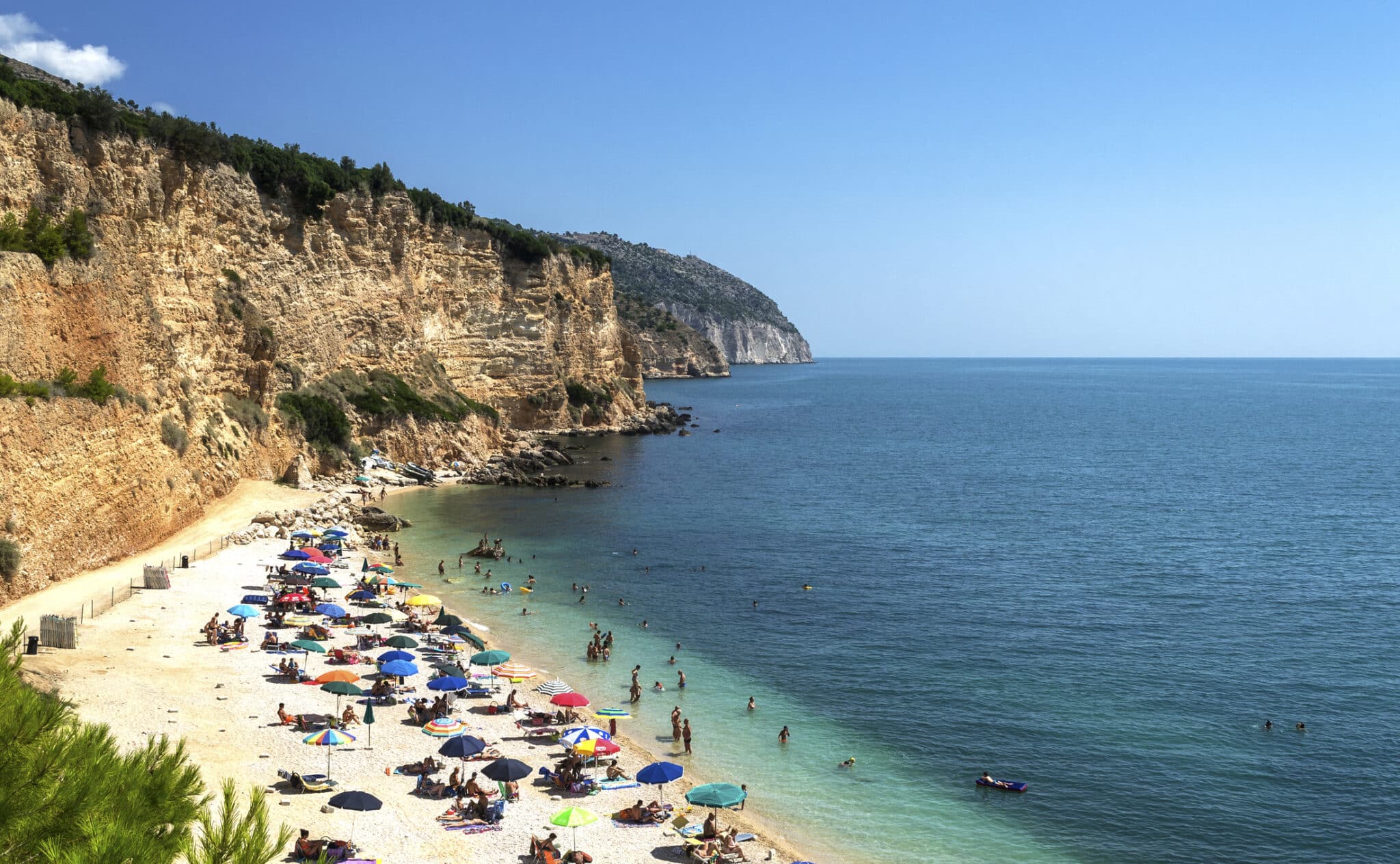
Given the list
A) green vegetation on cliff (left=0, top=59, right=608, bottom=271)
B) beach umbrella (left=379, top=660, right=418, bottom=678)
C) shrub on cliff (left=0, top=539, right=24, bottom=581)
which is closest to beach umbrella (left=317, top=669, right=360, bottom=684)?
beach umbrella (left=379, top=660, right=418, bottom=678)

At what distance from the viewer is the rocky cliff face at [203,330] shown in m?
34.2

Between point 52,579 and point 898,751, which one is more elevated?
point 52,579

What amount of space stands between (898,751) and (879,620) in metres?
12.1

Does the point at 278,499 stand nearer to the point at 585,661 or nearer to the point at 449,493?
the point at 449,493

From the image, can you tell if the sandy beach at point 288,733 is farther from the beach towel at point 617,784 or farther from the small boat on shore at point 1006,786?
the small boat on shore at point 1006,786

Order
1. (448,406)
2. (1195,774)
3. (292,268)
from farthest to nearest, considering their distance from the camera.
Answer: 1. (448,406)
2. (292,268)
3. (1195,774)

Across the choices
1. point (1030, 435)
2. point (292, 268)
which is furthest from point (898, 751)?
point (1030, 435)

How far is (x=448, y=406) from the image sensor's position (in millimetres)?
78438

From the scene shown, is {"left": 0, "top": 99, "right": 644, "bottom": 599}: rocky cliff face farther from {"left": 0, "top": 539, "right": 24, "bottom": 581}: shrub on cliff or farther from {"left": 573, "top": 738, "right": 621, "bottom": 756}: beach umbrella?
{"left": 573, "top": 738, "right": 621, "bottom": 756}: beach umbrella

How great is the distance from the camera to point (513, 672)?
104 ft

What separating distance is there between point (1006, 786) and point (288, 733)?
18.9m

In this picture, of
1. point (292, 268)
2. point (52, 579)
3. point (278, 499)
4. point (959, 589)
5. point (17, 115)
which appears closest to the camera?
point (52, 579)

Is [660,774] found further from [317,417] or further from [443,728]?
[317,417]

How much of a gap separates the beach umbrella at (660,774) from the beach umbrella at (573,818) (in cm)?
232
